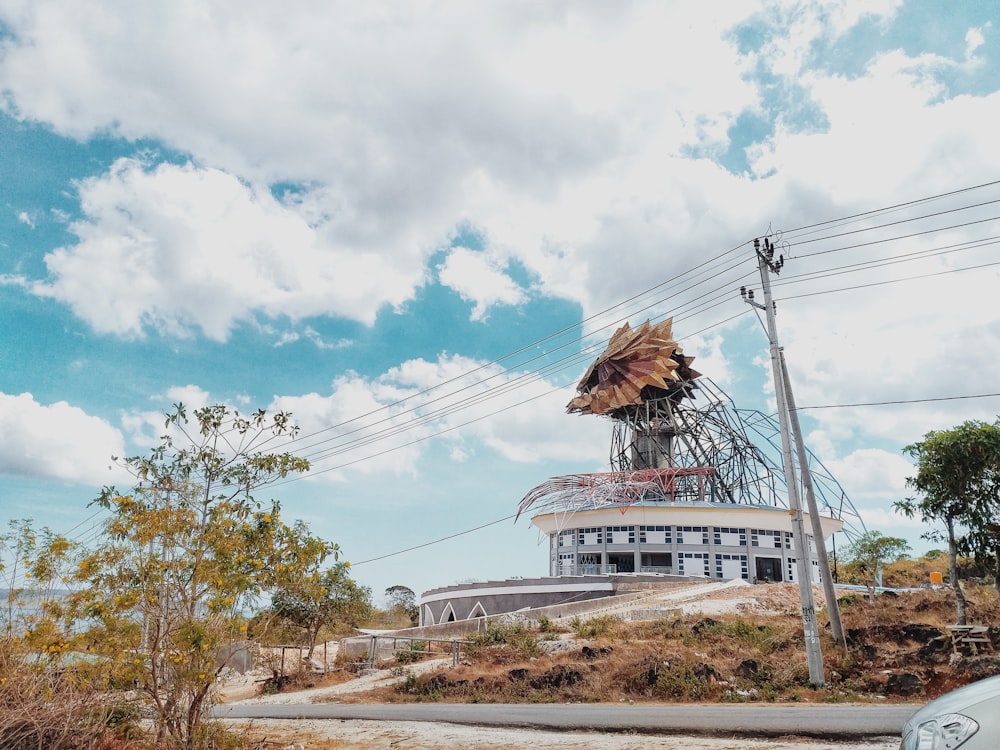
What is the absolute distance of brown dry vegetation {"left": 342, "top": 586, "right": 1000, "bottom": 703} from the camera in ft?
58.0

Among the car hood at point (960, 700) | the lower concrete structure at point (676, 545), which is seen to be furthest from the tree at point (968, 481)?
the lower concrete structure at point (676, 545)

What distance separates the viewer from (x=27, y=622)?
980 cm

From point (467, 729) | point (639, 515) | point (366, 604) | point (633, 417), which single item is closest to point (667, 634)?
point (467, 729)

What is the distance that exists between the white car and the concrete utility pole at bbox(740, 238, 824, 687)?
47.1 ft

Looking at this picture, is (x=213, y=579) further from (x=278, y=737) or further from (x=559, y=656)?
(x=559, y=656)

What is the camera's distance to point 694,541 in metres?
54.9

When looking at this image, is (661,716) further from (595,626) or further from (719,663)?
(595,626)

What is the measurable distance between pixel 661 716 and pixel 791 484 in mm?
8574

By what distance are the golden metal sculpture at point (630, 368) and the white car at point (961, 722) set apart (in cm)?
6102

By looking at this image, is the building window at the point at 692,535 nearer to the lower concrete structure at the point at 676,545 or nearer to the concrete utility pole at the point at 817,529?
the lower concrete structure at the point at 676,545

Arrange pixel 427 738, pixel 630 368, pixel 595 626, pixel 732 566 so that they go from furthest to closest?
1. pixel 630 368
2. pixel 732 566
3. pixel 595 626
4. pixel 427 738

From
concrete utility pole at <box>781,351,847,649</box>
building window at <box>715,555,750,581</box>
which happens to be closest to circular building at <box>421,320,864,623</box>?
building window at <box>715,555,750,581</box>

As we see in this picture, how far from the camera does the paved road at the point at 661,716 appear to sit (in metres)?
12.3

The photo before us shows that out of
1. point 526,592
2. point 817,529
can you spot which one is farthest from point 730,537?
point 817,529
